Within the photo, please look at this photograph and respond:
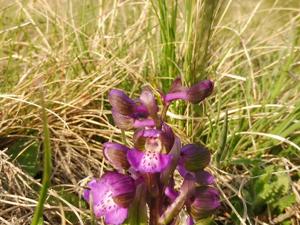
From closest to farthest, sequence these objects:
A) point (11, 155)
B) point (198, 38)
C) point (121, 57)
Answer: point (11, 155)
point (198, 38)
point (121, 57)

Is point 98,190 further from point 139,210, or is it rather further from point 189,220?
point 189,220

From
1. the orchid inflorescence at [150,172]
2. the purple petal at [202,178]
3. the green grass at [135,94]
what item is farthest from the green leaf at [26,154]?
the purple petal at [202,178]

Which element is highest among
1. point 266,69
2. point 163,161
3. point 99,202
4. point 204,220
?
point 163,161

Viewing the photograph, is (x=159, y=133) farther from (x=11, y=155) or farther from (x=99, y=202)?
(x=11, y=155)

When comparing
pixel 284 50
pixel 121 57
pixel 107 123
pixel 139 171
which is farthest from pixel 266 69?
pixel 139 171

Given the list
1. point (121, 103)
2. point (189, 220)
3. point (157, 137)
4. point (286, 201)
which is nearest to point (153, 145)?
point (157, 137)

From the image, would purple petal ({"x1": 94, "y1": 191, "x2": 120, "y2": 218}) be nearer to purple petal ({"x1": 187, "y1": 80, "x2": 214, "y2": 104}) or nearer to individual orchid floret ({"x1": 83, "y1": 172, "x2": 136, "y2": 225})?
individual orchid floret ({"x1": 83, "y1": 172, "x2": 136, "y2": 225})

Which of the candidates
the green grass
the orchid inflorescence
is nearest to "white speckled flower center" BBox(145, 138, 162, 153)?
the orchid inflorescence
